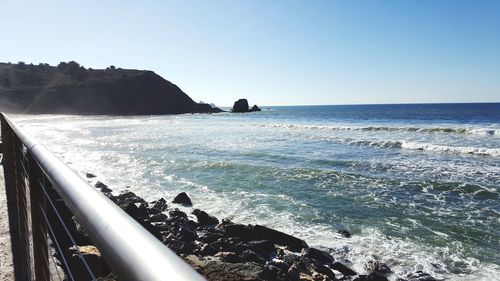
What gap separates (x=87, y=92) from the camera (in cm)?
10388

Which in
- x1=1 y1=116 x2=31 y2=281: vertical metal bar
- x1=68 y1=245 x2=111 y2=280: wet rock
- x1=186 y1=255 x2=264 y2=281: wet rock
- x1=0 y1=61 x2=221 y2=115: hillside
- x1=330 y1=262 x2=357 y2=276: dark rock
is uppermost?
x1=0 y1=61 x2=221 y2=115: hillside

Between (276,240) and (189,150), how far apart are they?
18.1m

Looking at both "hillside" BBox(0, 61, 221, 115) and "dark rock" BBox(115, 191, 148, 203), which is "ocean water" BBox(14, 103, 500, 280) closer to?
"dark rock" BBox(115, 191, 148, 203)

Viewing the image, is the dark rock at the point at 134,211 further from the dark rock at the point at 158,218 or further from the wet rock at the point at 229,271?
the wet rock at the point at 229,271

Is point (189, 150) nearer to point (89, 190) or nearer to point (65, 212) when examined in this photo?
point (65, 212)

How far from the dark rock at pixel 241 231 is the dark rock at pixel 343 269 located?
96.2 inches

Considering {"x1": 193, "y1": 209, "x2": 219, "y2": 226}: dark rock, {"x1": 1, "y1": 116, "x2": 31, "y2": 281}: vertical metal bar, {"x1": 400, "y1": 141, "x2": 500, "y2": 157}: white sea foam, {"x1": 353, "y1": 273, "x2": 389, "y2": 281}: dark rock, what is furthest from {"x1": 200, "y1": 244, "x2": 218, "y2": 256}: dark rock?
{"x1": 400, "y1": 141, "x2": 500, "y2": 157}: white sea foam

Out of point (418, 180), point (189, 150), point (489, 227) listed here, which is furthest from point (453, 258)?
point (189, 150)

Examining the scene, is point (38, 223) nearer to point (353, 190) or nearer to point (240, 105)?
point (353, 190)

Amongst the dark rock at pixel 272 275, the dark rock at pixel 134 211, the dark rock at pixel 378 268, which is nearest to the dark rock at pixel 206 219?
the dark rock at pixel 134 211

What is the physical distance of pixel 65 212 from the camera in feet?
28.0

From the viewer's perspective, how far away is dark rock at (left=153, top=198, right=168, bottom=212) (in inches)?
559

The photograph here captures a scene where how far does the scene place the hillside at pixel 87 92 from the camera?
92.4 metres

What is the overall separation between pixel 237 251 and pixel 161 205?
204 inches
